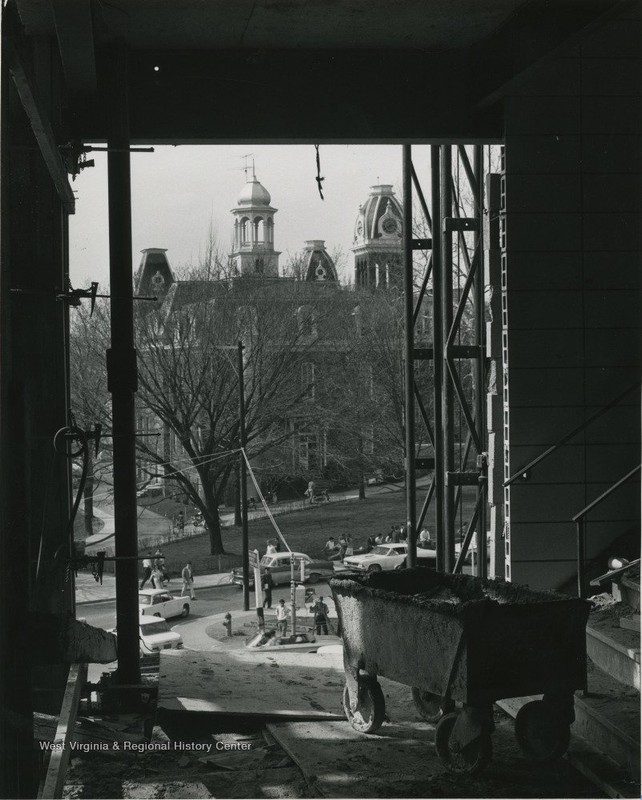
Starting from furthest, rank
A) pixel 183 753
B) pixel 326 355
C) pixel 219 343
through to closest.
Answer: pixel 326 355 → pixel 219 343 → pixel 183 753

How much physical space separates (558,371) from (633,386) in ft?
2.25

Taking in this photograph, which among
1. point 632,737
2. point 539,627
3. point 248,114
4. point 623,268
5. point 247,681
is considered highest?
point 248,114

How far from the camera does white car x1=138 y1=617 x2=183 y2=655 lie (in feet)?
54.2

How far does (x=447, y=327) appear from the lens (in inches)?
440

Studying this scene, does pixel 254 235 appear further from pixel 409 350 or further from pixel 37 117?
pixel 37 117

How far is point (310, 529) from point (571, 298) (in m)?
23.1

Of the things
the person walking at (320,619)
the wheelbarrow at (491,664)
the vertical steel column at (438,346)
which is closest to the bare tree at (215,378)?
the person walking at (320,619)

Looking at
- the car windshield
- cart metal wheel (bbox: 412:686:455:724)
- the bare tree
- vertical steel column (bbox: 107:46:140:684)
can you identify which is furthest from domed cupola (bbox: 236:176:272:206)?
cart metal wheel (bbox: 412:686:455:724)

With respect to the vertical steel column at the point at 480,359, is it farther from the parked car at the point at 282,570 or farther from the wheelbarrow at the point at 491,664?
the parked car at the point at 282,570

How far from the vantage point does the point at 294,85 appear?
8.97 m

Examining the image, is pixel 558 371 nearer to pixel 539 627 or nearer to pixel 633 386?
pixel 633 386

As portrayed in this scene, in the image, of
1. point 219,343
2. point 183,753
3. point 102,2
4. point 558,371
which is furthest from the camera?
point 219,343

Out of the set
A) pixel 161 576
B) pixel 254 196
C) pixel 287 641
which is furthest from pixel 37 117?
pixel 254 196

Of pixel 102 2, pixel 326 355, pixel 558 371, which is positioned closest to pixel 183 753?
pixel 558 371
